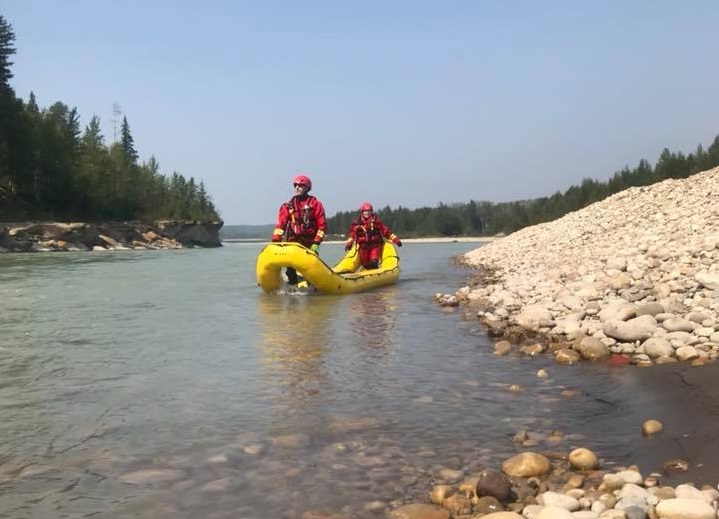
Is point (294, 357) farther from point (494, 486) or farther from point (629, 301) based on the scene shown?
point (629, 301)

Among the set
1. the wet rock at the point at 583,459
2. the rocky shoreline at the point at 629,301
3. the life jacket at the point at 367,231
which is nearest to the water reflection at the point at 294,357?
the wet rock at the point at 583,459

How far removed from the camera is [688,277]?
31.4 feet

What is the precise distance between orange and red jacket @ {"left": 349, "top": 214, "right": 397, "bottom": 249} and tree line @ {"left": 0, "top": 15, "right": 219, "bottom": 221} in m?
53.4

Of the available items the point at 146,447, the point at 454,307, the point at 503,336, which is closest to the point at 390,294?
the point at 454,307

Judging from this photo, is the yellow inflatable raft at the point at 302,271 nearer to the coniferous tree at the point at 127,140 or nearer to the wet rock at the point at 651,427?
the wet rock at the point at 651,427

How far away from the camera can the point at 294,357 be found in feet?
24.3

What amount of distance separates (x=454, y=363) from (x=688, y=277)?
16.0 ft

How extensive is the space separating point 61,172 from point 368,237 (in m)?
67.1

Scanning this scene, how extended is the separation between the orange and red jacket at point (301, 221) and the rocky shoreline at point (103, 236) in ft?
144

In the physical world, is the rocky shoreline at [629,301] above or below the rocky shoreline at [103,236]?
below

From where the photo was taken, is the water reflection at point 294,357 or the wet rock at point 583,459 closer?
the wet rock at point 583,459

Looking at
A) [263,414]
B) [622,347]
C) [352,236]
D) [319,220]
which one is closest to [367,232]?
[352,236]

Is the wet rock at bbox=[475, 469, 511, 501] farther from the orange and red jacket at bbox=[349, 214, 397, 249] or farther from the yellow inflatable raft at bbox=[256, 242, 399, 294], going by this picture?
the orange and red jacket at bbox=[349, 214, 397, 249]

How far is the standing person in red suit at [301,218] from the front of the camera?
15.8 meters
